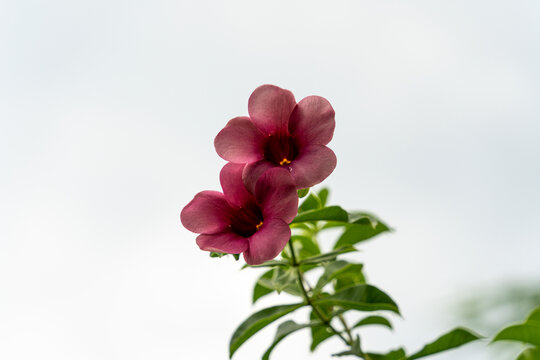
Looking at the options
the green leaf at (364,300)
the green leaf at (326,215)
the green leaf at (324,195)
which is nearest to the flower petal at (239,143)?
the green leaf at (326,215)

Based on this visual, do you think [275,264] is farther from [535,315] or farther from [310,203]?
[535,315]

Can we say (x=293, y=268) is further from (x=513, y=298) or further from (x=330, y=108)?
(x=513, y=298)

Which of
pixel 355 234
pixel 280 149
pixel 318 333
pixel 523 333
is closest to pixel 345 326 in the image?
pixel 318 333

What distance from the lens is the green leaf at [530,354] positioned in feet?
2.59

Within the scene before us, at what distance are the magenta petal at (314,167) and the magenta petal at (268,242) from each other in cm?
5

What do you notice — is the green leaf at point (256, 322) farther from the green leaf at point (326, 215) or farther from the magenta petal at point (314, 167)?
the magenta petal at point (314, 167)

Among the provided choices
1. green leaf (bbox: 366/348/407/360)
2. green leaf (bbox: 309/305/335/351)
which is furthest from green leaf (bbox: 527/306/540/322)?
green leaf (bbox: 309/305/335/351)

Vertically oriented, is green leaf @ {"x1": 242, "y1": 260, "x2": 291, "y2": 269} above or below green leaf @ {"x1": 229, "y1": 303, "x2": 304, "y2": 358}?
above

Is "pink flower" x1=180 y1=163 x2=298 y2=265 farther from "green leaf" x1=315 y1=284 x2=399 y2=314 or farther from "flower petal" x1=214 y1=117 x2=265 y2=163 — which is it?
"green leaf" x1=315 y1=284 x2=399 y2=314

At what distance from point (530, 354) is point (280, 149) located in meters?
0.49

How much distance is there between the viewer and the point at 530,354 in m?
0.80

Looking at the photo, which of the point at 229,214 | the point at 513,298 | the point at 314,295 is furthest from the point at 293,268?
the point at 513,298

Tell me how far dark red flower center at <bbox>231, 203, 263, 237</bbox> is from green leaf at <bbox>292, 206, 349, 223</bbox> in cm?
10

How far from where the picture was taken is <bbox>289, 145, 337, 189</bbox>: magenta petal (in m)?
0.63
